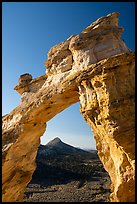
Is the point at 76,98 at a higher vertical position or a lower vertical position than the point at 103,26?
lower

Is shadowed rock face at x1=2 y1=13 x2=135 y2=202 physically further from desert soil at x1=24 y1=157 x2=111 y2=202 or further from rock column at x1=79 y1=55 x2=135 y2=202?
desert soil at x1=24 y1=157 x2=111 y2=202

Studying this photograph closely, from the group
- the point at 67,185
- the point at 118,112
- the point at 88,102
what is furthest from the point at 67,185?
the point at 118,112

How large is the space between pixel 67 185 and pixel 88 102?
32.7 metres

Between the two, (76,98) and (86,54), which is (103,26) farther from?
(76,98)

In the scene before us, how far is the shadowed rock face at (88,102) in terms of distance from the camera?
13645 millimetres

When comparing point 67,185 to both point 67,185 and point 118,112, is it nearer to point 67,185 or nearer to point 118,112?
point 67,185

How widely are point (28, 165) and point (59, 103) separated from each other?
206 inches

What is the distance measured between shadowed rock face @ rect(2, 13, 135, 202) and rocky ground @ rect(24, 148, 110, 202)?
686 inches

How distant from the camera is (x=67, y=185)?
4484cm

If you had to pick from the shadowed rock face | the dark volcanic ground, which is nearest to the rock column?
the shadowed rock face

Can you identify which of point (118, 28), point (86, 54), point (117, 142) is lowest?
point (117, 142)

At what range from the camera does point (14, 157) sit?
719 inches

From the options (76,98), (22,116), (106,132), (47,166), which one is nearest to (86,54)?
(76,98)

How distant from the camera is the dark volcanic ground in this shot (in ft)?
117
